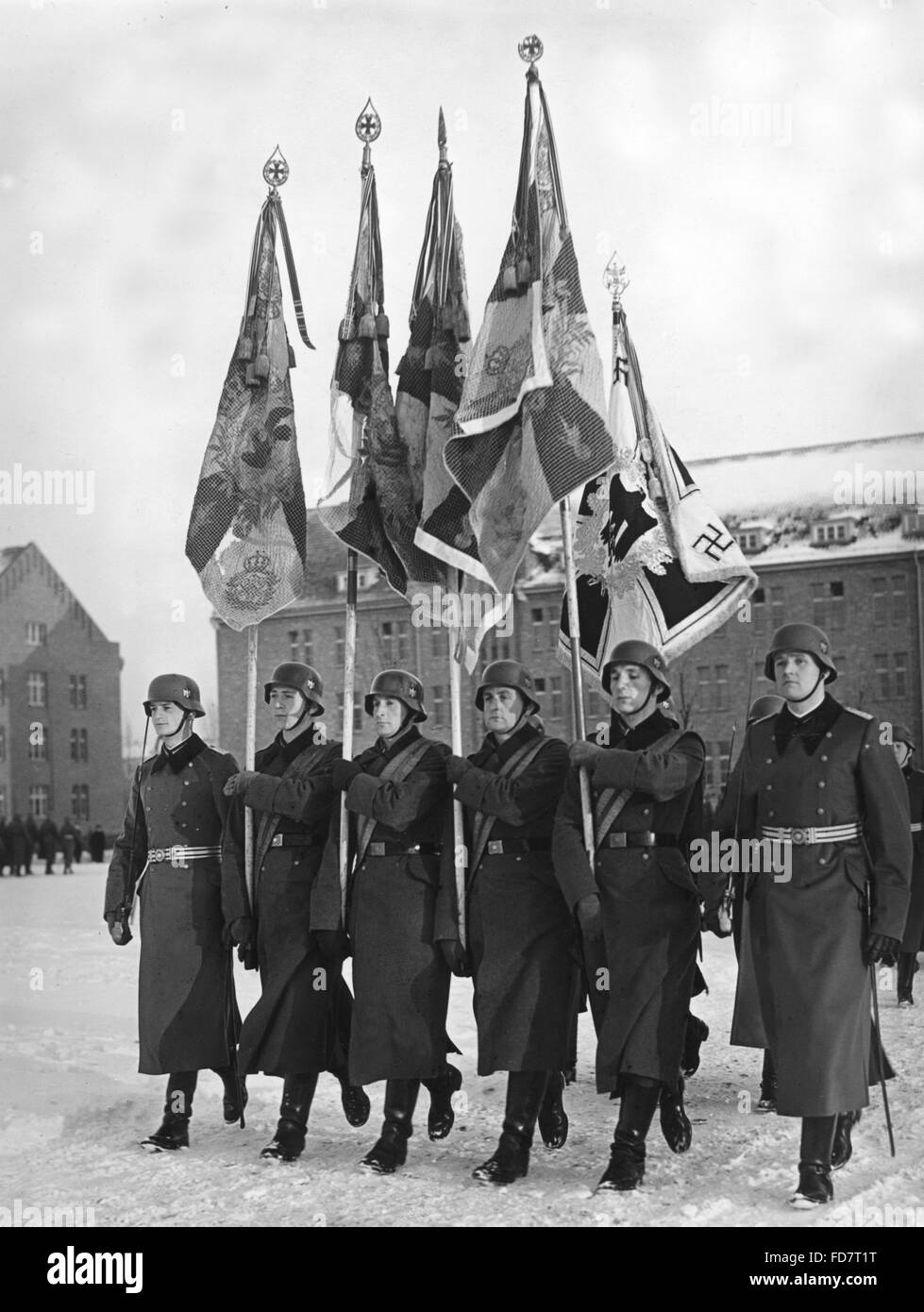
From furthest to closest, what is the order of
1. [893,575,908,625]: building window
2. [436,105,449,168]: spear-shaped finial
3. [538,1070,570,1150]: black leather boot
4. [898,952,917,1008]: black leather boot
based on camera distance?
1. [893,575,908,625]: building window
2. [898,952,917,1008]: black leather boot
3. [436,105,449,168]: spear-shaped finial
4. [538,1070,570,1150]: black leather boot

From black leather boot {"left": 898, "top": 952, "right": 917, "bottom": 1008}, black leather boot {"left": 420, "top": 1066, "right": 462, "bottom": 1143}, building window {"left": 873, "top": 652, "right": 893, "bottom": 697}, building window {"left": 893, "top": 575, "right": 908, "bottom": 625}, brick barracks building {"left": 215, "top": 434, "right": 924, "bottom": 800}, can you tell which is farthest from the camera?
building window {"left": 873, "top": 652, "right": 893, "bottom": 697}

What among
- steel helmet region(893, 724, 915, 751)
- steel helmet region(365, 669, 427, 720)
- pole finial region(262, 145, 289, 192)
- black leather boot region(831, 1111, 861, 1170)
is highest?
pole finial region(262, 145, 289, 192)

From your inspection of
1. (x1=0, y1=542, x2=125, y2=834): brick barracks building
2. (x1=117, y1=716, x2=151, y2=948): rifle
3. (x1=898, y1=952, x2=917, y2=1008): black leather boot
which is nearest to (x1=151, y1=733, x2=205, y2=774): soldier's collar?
(x1=117, y1=716, x2=151, y2=948): rifle

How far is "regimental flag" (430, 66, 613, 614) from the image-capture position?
289 inches

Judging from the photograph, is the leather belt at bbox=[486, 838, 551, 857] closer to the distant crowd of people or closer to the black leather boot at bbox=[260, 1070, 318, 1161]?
the black leather boot at bbox=[260, 1070, 318, 1161]

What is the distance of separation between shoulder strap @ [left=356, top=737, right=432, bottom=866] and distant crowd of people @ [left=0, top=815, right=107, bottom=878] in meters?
27.4

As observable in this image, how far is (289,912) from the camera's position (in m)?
7.15

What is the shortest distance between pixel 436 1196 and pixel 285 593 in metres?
3.51

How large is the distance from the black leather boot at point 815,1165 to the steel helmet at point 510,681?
6.85 feet

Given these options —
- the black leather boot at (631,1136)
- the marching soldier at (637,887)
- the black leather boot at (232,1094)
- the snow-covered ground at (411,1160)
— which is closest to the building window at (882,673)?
the snow-covered ground at (411,1160)

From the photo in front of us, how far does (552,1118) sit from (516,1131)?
2.02 ft

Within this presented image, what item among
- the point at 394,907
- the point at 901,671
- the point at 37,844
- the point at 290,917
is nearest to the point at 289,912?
the point at 290,917

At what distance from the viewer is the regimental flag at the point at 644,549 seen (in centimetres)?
937
